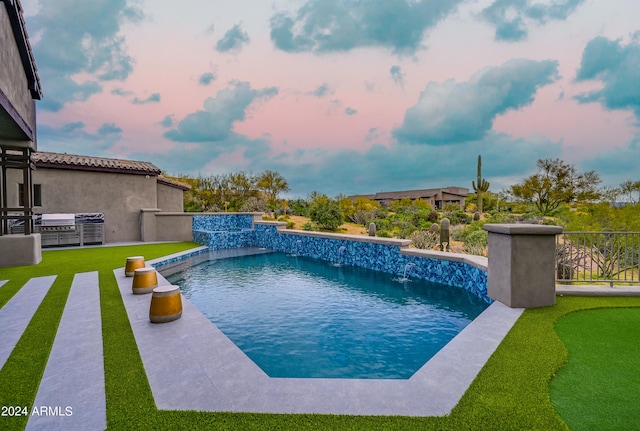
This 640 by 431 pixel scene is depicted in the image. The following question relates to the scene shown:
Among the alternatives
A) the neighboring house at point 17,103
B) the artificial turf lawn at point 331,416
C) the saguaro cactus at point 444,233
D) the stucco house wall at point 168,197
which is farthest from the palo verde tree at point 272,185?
the artificial turf lawn at point 331,416

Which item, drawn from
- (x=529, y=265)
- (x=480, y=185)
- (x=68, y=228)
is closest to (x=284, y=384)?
(x=529, y=265)

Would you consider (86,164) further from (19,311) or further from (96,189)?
(19,311)

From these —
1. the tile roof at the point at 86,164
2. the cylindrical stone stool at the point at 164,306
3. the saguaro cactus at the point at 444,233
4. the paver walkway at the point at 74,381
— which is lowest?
the paver walkway at the point at 74,381

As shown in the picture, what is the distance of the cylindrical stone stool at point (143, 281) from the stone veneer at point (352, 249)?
6276 mm

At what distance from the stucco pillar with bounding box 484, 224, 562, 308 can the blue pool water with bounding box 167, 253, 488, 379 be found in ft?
3.28

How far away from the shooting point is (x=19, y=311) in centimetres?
527

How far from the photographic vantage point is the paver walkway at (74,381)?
248 centimetres

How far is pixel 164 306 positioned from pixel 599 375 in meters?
5.15

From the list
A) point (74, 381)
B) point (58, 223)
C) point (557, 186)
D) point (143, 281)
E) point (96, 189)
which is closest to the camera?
point (74, 381)

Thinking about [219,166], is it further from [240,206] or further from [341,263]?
[341,263]

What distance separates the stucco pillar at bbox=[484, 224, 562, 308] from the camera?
5074mm

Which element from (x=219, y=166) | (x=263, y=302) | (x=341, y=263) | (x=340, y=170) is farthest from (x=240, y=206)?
(x=263, y=302)

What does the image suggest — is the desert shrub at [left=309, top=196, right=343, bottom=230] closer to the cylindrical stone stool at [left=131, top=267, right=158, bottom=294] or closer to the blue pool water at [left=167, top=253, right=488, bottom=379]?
the blue pool water at [left=167, top=253, right=488, bottom=379]

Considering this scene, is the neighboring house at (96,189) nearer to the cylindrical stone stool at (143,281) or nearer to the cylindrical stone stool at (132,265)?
the cylindrical stone stool at (132,265)
